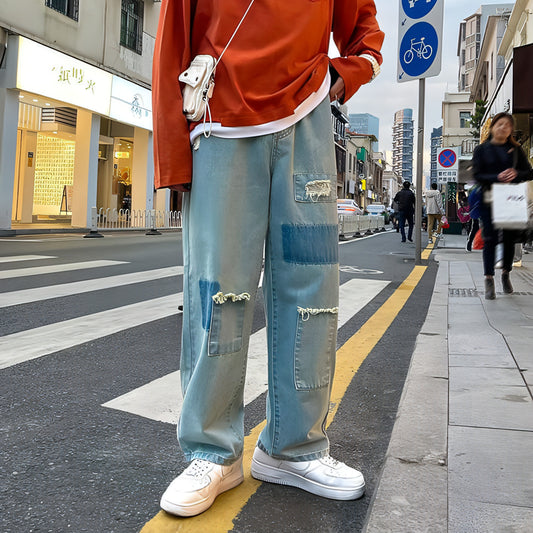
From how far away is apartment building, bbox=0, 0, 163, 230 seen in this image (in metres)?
15.3

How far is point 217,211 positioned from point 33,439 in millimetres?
1138

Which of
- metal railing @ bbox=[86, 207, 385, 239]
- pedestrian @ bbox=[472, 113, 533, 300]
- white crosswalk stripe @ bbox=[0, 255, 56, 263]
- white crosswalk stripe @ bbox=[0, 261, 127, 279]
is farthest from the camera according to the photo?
metal railing @ bbox=[86, 207, 385, 239]

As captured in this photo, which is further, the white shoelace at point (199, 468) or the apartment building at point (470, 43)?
the apartment building at point (470, 43)

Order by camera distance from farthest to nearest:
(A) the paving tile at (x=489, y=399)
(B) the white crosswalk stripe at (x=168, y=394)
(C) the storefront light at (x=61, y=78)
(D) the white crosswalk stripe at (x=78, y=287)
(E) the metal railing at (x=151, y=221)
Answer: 1. (E) the metal railing at (x=151, y=221)
2. (C) the storefront light at (x=61, y=78)
3. (D) the white crosswalk stripe at (x=78, y=287)
4. (B) the white crosswalk stripe at (x=168, y=394)
5. (A) the paving tile at (x=489, y=399)

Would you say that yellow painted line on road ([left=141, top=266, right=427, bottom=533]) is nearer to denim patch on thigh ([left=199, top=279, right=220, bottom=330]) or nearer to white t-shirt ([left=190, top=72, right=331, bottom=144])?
denim patch on thigh ([left=199, top=279, right=220, bottom=330])

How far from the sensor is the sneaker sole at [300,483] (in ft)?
5.70

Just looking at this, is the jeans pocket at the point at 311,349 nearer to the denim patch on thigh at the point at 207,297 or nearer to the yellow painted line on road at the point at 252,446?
the denim patch on thigh at the point at 207,297

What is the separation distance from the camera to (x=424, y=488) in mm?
1722

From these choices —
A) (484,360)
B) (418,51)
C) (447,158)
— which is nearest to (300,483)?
(484,360)

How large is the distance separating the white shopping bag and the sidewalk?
2.84 feet

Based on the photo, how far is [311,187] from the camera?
1.74 meters

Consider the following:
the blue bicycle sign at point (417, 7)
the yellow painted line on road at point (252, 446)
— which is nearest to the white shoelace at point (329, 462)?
the yellow painted line on road at point (252, 446)

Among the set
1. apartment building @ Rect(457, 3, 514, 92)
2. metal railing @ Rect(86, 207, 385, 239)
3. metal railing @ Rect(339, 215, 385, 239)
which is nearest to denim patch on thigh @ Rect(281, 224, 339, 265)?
metal railing @ Rect(339, 215, 385, 239)

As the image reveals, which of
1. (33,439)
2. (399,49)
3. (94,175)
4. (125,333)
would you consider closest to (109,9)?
(94,175)
